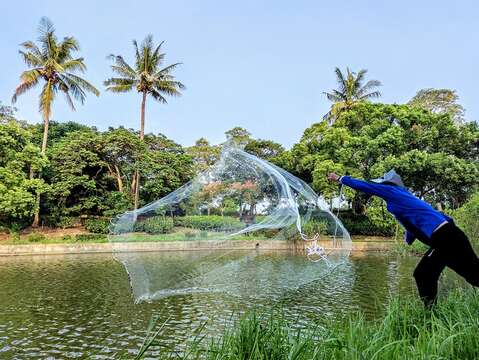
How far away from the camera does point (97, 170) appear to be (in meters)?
33.4

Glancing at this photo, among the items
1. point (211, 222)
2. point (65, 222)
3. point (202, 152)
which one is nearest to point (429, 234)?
point (211, 222)

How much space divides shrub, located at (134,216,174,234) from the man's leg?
449 cm

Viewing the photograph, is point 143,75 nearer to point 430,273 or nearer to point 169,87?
point 169,87

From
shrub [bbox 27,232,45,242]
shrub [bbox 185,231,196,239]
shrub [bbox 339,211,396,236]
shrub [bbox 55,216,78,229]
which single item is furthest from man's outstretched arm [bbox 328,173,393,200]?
shrub [bbox 55,216,78,229]

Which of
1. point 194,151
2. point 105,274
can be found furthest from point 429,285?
point 194,151

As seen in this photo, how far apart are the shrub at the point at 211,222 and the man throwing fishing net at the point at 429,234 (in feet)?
9.87

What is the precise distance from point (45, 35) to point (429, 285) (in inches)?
1263

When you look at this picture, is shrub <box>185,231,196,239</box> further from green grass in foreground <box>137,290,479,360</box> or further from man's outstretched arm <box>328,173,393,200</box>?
man's outstretched arm <box>328,173,393,200</box>

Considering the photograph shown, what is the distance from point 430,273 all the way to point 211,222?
388 cm

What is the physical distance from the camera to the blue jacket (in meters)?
4.90

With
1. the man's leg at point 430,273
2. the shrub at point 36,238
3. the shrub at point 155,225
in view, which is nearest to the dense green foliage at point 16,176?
the shrub at point 36,238

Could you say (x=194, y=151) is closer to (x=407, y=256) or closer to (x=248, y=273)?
(x=407, y=256)

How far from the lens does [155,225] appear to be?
8.49m

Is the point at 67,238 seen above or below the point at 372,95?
below
